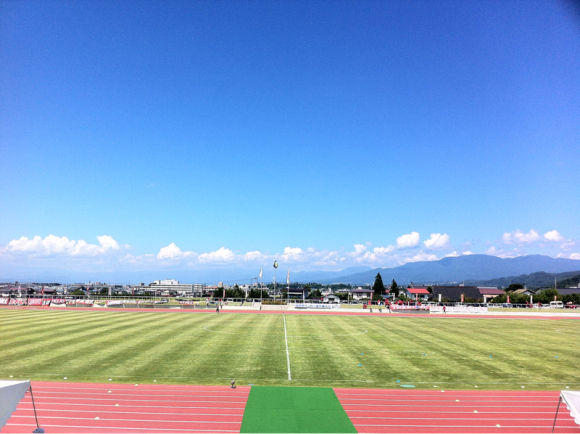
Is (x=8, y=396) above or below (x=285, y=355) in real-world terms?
above

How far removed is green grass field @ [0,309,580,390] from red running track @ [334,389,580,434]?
1126mm

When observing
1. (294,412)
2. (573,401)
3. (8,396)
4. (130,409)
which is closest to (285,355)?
(294,412)

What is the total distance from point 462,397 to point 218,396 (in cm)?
912

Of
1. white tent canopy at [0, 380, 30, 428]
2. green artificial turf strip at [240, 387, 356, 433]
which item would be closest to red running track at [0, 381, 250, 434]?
green artificial turf strip at [240, 387, 356, 433]

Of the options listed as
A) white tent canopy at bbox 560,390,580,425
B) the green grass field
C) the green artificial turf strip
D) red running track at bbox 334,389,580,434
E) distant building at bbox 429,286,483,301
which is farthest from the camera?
distant building at bbox 429,286,483,301

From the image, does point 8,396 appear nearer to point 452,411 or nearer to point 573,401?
point 452,411

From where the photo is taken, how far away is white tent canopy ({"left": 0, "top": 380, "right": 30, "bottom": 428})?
25.7 ft

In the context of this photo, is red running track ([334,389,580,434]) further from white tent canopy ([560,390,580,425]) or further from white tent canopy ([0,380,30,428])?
white tent canopy ([0,380,30,428])

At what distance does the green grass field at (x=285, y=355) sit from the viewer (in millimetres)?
15633

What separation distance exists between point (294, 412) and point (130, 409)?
5.39 m

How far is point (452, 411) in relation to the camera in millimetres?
12391

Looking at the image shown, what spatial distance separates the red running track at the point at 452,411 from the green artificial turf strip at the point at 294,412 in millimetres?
485

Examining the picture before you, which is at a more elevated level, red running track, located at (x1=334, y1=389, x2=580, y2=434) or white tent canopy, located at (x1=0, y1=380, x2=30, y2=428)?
white tent canopy, located at (x1=0, y1=380, x2=30, y2=428)

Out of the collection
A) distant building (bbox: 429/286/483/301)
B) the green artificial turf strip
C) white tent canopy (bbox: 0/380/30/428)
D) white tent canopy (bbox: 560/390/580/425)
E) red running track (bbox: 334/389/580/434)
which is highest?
white tent canopy (bbox: 0/380/30/428)
